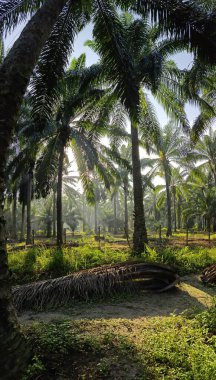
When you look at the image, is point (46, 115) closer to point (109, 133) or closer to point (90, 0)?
point (90, 0)

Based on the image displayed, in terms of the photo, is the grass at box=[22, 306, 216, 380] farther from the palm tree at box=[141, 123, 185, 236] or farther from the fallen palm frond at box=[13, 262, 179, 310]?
the palm tree at box=[141, 123, 185, 236]

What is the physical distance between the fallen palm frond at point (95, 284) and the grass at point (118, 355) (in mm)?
2840

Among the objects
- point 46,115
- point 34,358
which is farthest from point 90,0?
point 34,358

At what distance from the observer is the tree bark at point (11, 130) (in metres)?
2.90

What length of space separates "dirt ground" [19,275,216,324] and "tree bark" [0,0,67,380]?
125 inches

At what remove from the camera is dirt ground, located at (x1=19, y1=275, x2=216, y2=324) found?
248 inches

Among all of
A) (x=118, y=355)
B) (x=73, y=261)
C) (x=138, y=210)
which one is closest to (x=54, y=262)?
(x=73, y=261)

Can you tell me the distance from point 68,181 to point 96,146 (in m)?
20.0

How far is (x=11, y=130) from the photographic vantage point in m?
3.22

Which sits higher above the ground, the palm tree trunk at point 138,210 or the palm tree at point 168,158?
the palm tree at point 168,158

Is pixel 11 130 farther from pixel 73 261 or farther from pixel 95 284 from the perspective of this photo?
pixel 73 261

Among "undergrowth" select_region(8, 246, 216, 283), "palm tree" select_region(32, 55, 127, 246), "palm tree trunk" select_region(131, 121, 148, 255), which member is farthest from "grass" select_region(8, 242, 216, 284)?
"palm tree" select_region(32, 55, 127, 246)

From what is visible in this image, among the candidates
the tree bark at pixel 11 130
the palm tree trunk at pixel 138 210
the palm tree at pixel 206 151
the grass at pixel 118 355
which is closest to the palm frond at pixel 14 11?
the tree bark at pixel 11 130

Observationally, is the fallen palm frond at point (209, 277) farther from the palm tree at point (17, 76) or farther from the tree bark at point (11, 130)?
the tree bark at point (11, 130)
